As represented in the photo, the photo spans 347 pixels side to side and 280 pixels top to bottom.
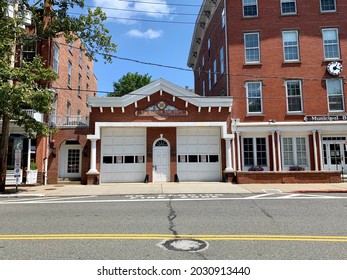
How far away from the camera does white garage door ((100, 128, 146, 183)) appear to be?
741 inches

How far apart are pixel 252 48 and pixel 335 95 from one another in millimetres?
6643

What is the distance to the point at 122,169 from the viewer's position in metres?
18.9

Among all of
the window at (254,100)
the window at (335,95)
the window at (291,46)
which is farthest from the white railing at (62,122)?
the window at (335,95)

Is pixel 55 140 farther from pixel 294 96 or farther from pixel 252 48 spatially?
pixel 294 96

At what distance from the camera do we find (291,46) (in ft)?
68.3

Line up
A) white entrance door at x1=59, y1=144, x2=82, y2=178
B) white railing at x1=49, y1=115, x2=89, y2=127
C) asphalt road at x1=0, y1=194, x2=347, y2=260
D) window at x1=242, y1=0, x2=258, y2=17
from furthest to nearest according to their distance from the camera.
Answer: window at x1=242, y1=0, x2=258, y2=17
white entrance door at x1=59, y1=144, x2=82, y2=178
white railing at x1=49, y1=115, x2=89, y2=127
asphalt road at x1=0, y1=194, x2=347, y2=260

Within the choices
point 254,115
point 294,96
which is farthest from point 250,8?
point 254,115

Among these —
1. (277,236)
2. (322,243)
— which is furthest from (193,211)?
(322,243)

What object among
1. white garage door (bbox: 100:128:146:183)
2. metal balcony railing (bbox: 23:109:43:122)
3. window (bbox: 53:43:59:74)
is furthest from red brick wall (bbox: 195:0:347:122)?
metal balcony railing (bbox: 23:109:43:122)

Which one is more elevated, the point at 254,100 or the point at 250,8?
the point at 250,8

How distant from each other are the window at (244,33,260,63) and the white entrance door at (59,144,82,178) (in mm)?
13646

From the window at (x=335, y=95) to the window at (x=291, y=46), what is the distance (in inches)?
117

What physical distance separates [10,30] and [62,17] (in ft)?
11.7

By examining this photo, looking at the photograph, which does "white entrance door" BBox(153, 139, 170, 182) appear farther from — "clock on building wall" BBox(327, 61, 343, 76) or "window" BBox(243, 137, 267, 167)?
"clock on building wall" BBox(327, 61, 343, 76)
